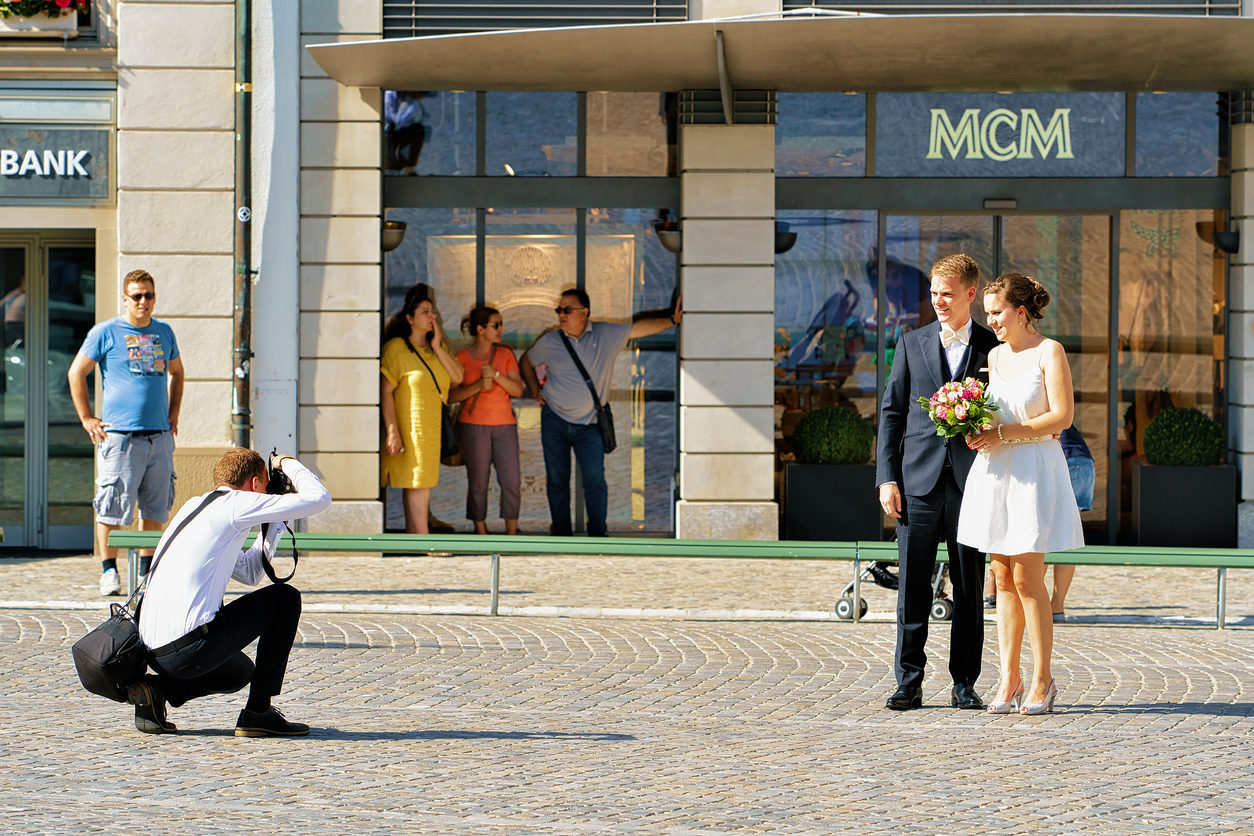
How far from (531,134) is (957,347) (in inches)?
281

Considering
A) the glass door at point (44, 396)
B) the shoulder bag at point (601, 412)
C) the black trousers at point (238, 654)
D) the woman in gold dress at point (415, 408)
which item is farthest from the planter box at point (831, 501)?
the black trousers at point (238, 654)

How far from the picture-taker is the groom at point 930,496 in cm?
723

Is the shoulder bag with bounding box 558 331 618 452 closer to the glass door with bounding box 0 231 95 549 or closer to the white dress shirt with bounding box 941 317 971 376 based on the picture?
the glass door with bounding box 0 231 95 549

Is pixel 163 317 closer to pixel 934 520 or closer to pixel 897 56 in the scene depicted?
pixel 897 56

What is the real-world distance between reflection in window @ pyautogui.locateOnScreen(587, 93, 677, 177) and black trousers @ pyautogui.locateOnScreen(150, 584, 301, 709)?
7753mm

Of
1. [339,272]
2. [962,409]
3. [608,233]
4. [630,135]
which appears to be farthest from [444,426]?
[962,409]

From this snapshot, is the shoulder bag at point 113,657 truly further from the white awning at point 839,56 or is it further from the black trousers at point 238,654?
the white awning at point 839,56

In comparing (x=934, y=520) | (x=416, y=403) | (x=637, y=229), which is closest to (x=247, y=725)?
(x=934, y=520)

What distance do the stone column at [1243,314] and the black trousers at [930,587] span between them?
6870 millimetres

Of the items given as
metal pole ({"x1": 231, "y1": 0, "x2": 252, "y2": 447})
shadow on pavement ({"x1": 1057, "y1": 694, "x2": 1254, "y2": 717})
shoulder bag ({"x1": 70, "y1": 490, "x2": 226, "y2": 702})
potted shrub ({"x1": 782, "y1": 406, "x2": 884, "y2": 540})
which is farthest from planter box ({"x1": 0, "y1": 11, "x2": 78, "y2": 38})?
shadow on pavement ({"x1": 1057, "y1": 694, "x2": 1254, "y2": 717})

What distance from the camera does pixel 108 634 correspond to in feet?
20.7

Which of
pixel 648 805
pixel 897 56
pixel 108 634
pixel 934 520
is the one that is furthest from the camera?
pixel 897 56

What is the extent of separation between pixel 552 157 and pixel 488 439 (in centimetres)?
230

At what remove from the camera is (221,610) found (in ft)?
21.2
